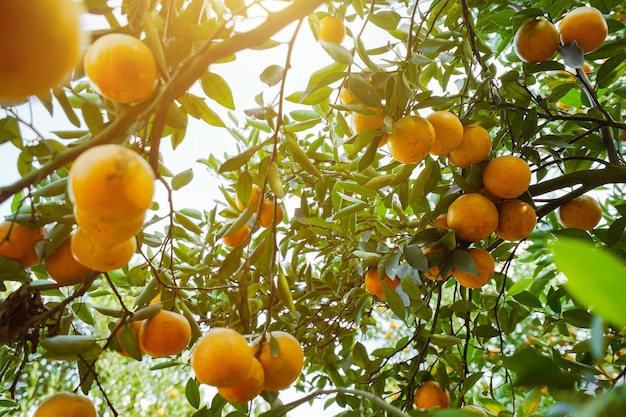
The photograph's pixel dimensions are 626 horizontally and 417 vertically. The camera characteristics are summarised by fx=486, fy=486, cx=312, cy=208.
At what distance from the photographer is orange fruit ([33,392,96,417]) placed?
79cm

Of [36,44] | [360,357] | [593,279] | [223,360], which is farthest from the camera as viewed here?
[360,357]

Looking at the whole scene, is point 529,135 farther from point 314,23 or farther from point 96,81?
point 96,81

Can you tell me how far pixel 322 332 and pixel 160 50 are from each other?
1194 millimetres

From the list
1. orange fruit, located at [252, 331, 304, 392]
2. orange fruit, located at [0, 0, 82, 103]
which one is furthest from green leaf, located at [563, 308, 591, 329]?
orange fruit, located at [0, 0, 82, 103]

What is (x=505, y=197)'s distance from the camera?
103 cm

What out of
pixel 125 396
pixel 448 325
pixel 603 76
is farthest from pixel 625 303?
pixel 125 396

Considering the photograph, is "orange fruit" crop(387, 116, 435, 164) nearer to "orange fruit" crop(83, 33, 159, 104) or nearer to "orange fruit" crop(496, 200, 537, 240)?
"orange fruit" crop(496, 200, 537, 240)

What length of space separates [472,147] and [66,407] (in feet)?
2.97

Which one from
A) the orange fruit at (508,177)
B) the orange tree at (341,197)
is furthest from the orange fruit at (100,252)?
the orange fruit at (508,177)

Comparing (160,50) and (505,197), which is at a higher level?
(160,50)

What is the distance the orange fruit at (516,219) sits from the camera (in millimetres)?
1028

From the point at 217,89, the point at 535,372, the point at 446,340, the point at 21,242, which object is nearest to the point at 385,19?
the point at 217,89

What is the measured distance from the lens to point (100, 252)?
603 millimetres

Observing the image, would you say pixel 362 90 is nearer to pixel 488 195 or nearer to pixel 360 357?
pixel 488 195
